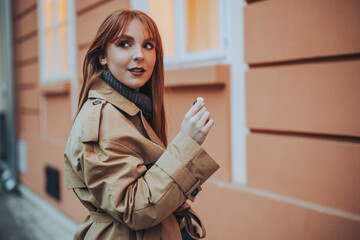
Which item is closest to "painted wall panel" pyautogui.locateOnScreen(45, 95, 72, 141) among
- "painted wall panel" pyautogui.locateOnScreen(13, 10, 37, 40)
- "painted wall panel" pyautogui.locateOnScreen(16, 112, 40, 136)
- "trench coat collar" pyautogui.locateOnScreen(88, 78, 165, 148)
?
"painted wall panel" pyautogui.locateOnScreen(16, 112, 40, 136)

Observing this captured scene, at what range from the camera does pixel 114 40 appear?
1392 mm

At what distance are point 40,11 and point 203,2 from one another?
12.7ft

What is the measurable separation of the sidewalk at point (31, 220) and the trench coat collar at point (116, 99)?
3.49 metres

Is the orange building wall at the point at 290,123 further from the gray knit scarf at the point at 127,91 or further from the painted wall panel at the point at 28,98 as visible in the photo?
the painted wall panel at the point at 28,98

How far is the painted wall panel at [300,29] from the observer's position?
194 centimetres

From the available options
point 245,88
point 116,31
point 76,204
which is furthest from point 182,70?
point 76,204

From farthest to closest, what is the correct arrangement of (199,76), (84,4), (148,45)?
1. (84,4)
2. (199,76)
3. (148,45)

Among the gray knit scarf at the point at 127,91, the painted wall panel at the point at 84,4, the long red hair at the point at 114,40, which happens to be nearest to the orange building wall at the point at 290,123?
the long red hair at the point at 114,40

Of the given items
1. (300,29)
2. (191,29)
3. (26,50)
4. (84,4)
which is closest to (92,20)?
(84,4)

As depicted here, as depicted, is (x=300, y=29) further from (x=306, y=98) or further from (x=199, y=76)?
(x=199, y=76)

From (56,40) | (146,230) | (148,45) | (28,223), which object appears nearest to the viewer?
(146,230)

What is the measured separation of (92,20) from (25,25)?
9.30ft

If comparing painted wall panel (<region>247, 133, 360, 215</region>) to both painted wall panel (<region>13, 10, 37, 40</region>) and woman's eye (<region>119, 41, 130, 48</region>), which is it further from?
painted wall panel (<region>13, 10, 37, 40</region>)

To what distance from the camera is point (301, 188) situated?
2.22 m
